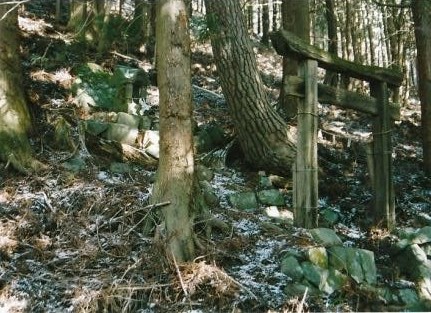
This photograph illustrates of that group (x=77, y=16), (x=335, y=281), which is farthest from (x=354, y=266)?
(x=77, y=16)

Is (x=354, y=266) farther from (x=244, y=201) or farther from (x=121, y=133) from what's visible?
(x=121, y=133)

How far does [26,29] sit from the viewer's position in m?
11.0

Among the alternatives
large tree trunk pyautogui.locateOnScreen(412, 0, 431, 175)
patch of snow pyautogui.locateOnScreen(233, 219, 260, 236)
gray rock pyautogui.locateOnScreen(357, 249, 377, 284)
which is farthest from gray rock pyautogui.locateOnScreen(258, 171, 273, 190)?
large tree trunk pyautogui.locateOnScreen(412, 0, 431, 175)

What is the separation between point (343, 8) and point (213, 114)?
10233mm

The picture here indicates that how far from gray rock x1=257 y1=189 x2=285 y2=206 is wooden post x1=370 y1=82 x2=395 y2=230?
1308 mm

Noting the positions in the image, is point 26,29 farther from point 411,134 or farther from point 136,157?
point 411,134

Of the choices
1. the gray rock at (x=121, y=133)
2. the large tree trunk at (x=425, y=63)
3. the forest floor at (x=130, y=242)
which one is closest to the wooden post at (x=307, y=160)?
the forest floor at (x=130, y=242)

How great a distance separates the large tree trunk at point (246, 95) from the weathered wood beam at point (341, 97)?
4.43ft

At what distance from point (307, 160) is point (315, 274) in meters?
1.67

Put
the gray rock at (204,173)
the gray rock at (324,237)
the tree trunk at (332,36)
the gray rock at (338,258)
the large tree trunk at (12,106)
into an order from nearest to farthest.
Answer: the gray rock at (338,258) < the gray rock at (324,237) < the large tree trunk at (12,106) < the gray rock at (204,173) < the tree trunk at (332,36)

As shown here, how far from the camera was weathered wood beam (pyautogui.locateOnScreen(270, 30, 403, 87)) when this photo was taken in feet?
17.9

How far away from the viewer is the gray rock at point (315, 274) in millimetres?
4336

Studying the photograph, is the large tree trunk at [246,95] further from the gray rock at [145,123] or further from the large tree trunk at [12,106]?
the large tree trunk at [12,106]

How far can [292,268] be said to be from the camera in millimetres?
4461
